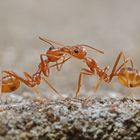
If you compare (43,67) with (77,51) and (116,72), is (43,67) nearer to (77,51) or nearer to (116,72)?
(77,51)

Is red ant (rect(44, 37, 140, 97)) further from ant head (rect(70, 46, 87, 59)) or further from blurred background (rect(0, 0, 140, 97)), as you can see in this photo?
blurred background (rect(0, 0, 140, 97))

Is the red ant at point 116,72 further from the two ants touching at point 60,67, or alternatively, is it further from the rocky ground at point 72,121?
the rocky ground at point 72,121

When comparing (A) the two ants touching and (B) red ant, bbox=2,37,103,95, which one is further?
(B) red ant, bbox=2,37,103,95

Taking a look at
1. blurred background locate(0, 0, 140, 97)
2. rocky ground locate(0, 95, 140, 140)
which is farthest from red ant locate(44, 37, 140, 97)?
blurred background locate(0, 0, 140, 97)

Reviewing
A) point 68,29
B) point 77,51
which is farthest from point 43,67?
point 68,29

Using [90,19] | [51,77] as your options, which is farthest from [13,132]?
[90,19]

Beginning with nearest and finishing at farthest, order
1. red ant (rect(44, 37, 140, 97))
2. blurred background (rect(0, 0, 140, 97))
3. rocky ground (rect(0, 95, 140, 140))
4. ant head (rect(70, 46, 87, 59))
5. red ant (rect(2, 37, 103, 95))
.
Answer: rocky ground (rect(0, 95, 140, 140)) → red ant (rect(44, 37, 140, 97)) → red ant (rect(2, 37, 103, 95)) → ant head (rect(70, 46, 87, 59)) → blurred background (rect(0, 0, 140, 97))

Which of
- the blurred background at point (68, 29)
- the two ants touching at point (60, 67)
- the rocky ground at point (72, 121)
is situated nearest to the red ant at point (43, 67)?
the two ants touching at point (60, 67)
